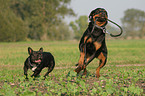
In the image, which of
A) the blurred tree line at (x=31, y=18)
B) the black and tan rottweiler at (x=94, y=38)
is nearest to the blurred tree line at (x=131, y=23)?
the blurred tree line at (x=31, y=18)

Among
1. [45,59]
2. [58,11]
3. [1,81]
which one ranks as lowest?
[1,81]

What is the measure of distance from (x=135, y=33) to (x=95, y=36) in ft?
435

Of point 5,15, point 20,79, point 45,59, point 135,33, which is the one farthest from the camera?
point 135,33

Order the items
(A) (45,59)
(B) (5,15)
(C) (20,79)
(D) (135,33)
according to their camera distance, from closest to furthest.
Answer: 1. (C) (20,79)
2. (A) (45,59)
3. (B) (5,15)
4. (D) (135,33)

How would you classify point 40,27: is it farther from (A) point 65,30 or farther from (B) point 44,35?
(A) point 65,30

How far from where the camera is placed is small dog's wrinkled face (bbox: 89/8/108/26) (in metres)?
Result: 8.00

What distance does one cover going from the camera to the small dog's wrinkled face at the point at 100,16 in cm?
800

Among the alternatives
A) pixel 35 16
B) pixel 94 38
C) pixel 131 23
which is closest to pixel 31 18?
pixel 35 16

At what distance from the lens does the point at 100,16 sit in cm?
804

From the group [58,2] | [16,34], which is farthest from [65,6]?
[16,34]

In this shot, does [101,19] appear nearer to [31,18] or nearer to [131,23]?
[31,18]

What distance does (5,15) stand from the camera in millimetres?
54000

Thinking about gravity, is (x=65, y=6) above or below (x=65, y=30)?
above

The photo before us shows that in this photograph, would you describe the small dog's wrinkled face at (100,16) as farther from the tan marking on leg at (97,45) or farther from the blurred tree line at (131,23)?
the blurred tree line at (131,23)
